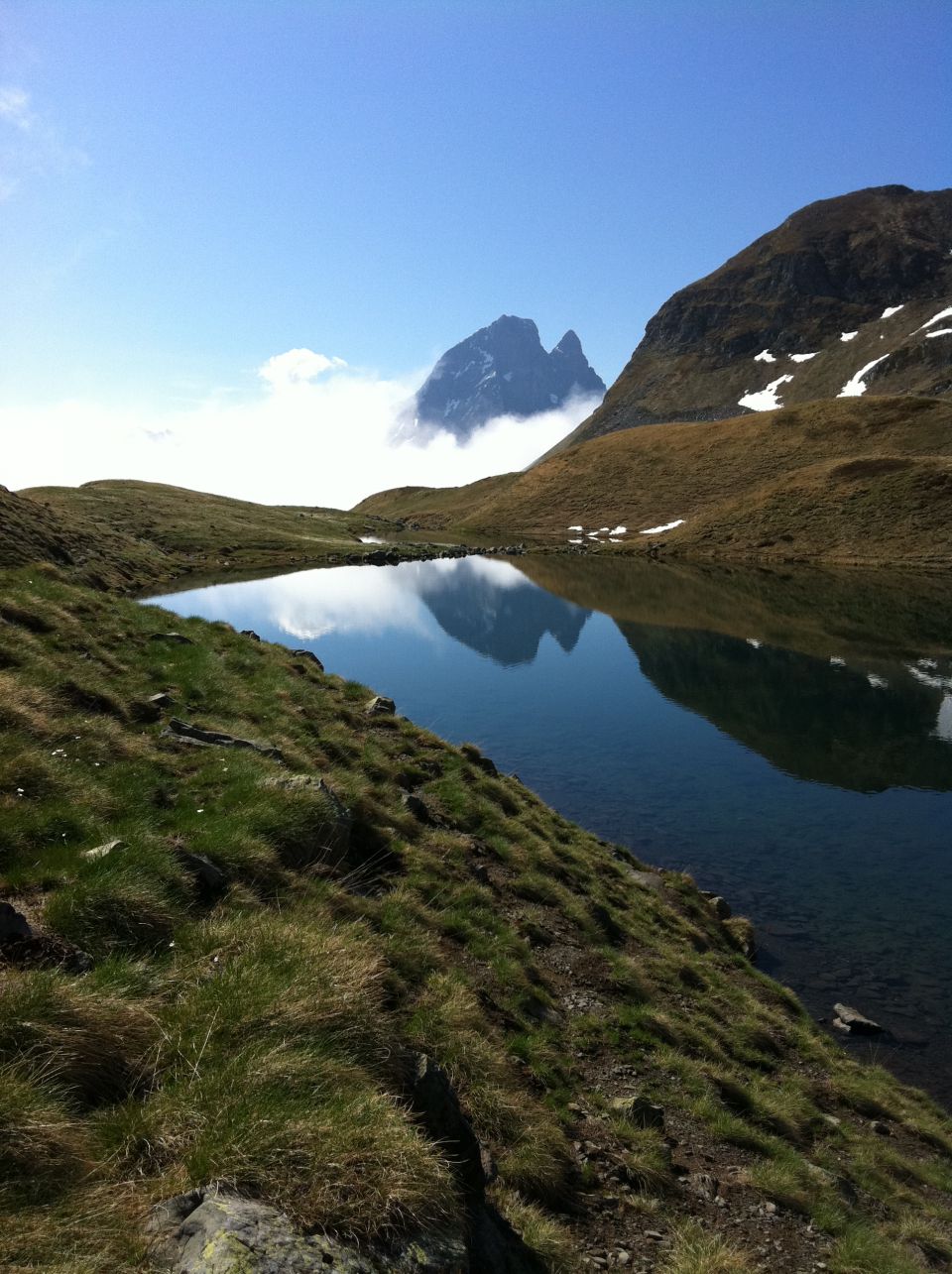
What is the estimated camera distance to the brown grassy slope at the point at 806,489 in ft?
378

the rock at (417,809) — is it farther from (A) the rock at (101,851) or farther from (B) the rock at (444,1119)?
(B) the rock at (444,1119)

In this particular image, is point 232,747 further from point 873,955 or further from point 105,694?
point 873,955

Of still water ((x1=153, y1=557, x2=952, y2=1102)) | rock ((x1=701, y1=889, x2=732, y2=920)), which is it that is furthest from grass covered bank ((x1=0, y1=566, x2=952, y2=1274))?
still water ((x1=153, y1=557, x2=952, y2=1102))

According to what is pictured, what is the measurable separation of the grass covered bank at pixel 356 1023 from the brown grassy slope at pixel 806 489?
11201 cm

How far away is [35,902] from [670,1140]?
9638 mm

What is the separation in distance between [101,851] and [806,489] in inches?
5731

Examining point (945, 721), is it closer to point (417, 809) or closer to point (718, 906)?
point (718, 906)

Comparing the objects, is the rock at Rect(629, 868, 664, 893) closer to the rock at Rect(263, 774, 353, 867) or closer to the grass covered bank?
the grass covered bank

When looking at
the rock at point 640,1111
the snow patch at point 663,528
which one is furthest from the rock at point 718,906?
the snow patch at point 663,528

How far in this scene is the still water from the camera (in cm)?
2134

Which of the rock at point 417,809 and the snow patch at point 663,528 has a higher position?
the snow patch at point 663,528

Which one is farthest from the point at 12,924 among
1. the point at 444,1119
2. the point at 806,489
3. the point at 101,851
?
the point at 806,489

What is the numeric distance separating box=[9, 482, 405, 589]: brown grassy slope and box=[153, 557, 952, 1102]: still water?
15.3 meters

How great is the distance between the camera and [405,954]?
11.1 metres
